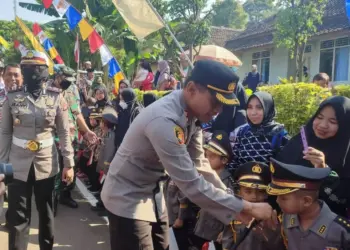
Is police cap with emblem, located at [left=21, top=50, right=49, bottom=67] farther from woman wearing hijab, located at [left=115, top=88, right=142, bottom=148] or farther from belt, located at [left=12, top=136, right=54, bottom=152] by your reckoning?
woman wearing hijab, located at [left=115, top=88, right=142, bottom=148]

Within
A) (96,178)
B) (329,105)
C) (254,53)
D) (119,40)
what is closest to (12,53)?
(119,40)

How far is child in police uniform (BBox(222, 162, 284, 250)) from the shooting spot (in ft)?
8.46

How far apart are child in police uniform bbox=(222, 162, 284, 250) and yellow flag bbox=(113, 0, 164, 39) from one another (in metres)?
2.76

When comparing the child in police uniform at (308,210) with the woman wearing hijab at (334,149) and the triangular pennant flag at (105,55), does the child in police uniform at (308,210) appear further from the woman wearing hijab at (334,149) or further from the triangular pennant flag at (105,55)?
the triangular pennant flag at (105,55)

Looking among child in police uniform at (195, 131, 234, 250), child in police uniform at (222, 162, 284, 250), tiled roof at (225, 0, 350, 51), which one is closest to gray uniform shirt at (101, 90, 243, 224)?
child in police uniform at (222, 162, 284, 250)

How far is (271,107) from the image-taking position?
328 cm

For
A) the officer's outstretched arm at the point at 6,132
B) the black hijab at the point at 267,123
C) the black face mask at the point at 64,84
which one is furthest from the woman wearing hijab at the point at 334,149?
the black face mask at the point at 64,84

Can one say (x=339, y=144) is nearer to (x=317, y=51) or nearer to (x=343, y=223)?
(x=343, y=223)

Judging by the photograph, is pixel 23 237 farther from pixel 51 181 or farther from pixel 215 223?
pixel 215 223

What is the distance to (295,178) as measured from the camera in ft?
7.26

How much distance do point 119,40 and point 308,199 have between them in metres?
16.4

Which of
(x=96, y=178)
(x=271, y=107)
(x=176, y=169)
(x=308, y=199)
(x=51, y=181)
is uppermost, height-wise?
(x=271, y=107)

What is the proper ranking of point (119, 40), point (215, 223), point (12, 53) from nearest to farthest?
point (215, 223) < point (119, 40) < point (12, 53)

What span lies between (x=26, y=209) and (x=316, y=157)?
2.46 metres
